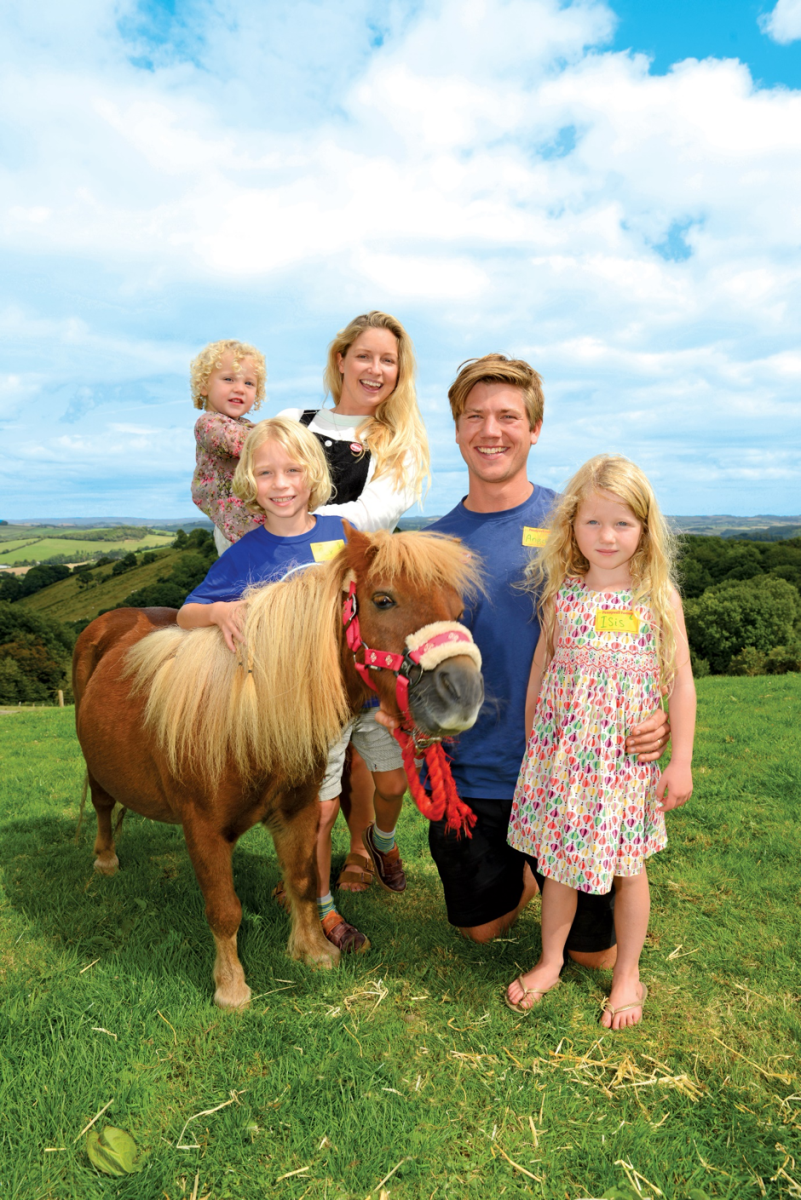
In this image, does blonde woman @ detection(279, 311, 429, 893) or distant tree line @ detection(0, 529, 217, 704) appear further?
distant tree line @ detection(0, 529, 217, 704)

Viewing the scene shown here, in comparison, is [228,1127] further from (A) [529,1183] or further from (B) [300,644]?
(B) [300,644]

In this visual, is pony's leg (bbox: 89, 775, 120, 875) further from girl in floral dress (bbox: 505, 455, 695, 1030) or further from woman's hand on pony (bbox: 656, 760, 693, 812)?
woman's hand on pony (bbox: 656, 760, 693, 812)

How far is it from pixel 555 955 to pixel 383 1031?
0.89m

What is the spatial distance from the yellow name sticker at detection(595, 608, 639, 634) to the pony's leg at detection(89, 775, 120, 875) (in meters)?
3.65

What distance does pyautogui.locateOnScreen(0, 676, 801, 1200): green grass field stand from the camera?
7.56 ft

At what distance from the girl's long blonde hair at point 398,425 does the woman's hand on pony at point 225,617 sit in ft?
4.38

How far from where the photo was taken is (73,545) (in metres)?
123

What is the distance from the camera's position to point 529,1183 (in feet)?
7.41

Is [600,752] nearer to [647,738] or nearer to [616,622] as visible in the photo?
→ [647,738]

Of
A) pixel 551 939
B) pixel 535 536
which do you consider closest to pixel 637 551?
pixel 535 536

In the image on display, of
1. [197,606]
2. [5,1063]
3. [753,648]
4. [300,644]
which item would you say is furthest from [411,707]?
[753,648]

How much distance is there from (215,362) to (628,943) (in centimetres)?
403

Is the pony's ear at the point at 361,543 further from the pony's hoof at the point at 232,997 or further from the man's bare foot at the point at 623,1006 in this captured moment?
the man's bare foot at the point at 623,1006

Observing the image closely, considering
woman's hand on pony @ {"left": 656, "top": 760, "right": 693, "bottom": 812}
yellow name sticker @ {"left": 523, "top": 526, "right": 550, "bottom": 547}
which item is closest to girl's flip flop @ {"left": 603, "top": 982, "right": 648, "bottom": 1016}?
woman's hand on pony @ {"left": 656, "top": 760, "right": 693, "bottom": 812}
